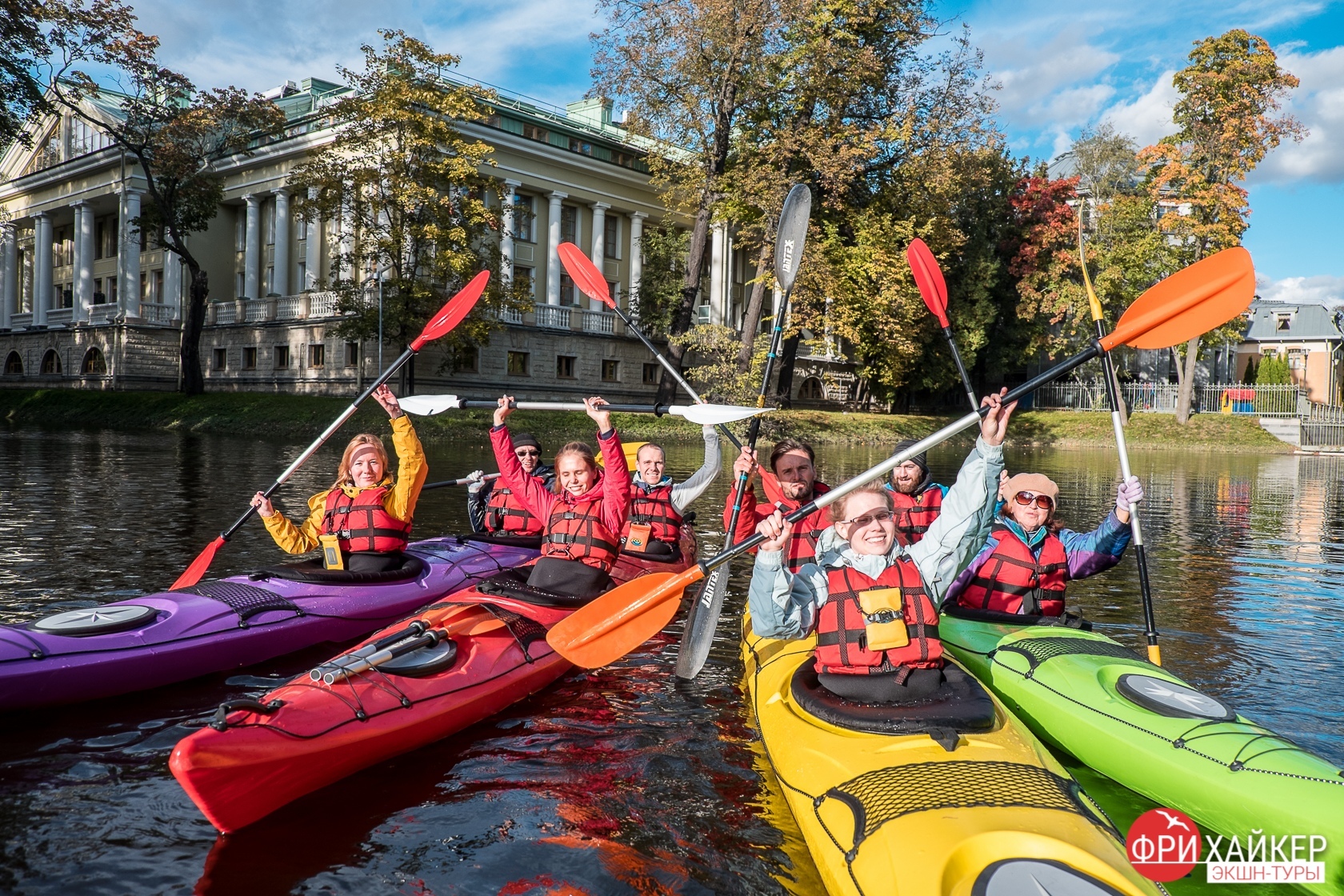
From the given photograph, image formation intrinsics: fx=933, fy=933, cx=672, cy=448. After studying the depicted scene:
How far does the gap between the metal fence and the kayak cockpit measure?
29049 mm

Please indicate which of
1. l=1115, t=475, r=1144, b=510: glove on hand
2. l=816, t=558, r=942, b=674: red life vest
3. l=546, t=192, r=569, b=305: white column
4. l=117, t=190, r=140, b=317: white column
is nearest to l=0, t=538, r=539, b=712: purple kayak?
l=816, t=558, r=942, b=674: red life vest

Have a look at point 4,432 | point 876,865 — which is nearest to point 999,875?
point 876,865

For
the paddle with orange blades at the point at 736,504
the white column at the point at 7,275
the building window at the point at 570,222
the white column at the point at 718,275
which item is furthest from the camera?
the white column at the point at 7,275

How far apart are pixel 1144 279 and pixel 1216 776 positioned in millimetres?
31241

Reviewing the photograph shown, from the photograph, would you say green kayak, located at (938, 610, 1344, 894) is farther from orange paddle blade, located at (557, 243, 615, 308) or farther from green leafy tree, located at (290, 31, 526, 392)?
green leafy tree, located at (290, 31, 526, 392)

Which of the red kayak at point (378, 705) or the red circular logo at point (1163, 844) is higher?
the red kayak at point (378, 705)

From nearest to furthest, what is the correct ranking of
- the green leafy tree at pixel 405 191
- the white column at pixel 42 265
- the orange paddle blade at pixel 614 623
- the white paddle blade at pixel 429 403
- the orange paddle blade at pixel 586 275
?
the orange paddle blade at pixel 614 623 < the white paddle blade at pixel 429 403 < the orange paddle blade at pixel 586 275 < the green leafy tree at pixel 405 191 < the white column at pixel 42 265

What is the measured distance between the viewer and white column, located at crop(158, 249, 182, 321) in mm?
33844

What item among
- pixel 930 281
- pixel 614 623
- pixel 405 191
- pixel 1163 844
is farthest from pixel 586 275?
pixel 405 191

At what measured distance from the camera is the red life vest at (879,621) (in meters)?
3.67

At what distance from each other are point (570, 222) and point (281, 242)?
1017cm

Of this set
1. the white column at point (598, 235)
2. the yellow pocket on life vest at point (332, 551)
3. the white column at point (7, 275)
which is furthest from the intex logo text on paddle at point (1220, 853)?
the white column at point (7, 275)

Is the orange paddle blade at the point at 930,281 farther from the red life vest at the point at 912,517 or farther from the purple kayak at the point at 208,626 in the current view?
the purple kayak at the point at 208,626

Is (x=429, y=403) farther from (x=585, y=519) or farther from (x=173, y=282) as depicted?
(x=173, y=282)
